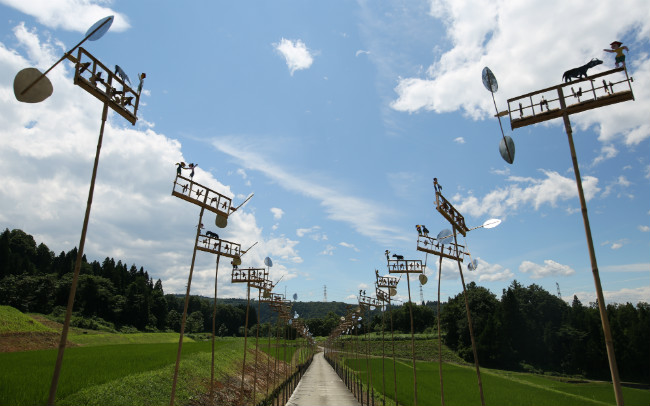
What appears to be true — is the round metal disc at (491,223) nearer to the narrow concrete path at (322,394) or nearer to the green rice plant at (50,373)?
the green rice plant at (50,373)

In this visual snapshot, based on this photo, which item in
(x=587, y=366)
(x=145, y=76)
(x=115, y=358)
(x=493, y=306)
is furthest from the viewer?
(x=493, y=306)

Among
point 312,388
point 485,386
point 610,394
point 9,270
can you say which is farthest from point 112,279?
point 610,394

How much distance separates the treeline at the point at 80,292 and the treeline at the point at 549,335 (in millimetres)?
69393

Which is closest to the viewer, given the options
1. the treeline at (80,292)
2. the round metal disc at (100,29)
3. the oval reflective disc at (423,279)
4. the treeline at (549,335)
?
the round metal disc at (100,29)

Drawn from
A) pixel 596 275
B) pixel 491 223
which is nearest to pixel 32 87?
pixel 596 275

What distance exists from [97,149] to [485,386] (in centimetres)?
3517

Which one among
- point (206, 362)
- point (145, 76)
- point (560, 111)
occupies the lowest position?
point (206, 362)

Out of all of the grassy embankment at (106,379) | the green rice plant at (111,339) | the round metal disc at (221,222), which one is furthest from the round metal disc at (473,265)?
the green rice plant at (111,339)

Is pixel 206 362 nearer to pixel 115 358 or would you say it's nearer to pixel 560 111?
pixel 115 358

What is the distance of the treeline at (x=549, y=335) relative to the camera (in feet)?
164

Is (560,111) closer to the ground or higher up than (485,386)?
higher up

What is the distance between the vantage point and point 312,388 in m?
31.8

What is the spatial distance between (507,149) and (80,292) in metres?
86.3

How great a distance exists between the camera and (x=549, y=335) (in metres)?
63.8
